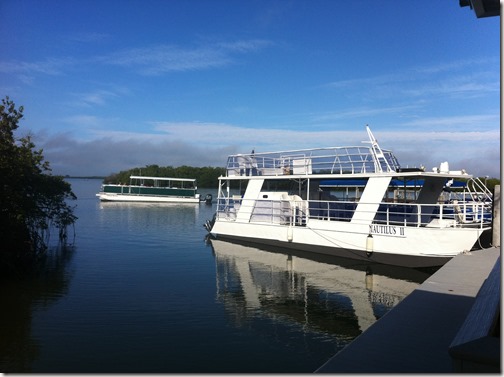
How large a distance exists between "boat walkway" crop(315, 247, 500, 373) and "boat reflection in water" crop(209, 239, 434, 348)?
6.01 feet

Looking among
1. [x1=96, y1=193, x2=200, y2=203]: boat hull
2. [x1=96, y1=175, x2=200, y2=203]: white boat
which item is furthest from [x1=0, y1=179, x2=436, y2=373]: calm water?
[x1=96, y1=175, x2=200, y2=203]: white boat

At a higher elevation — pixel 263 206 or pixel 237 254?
pixel 263 206

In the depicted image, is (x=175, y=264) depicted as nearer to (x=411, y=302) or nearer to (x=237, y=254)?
(x=237, y=254)

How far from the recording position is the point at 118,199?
62906mm

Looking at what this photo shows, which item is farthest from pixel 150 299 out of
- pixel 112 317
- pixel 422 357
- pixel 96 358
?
pixel 422 357

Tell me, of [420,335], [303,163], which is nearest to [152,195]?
[303,163]

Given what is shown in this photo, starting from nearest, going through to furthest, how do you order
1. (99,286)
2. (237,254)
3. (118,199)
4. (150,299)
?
(150,299) < (99,286) < (237,254) < (118,199)

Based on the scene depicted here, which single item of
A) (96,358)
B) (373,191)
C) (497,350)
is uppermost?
(373,191)

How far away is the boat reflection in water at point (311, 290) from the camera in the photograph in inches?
396

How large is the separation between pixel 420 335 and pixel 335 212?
1394cm

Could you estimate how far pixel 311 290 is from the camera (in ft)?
43.3

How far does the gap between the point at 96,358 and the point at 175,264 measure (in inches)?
360

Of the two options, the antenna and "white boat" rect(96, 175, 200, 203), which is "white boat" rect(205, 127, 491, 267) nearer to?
the antenna

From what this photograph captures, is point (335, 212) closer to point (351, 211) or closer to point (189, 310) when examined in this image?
point (351, 211)
